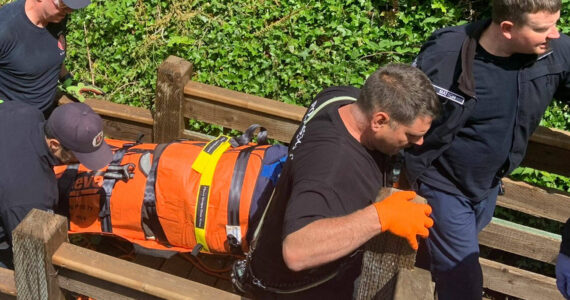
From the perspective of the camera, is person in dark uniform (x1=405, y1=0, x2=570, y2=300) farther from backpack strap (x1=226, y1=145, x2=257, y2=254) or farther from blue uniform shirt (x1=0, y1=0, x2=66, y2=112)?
blue uniform shirt (x1=0, y1=0, x2=66, y2=112)

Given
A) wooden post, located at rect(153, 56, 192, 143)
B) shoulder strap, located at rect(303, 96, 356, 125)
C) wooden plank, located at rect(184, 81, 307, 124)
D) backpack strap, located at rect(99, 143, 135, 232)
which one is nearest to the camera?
shoulder strap, located at rect(303, 96, 356, 125)

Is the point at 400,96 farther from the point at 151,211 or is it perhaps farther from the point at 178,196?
the point at 151,211

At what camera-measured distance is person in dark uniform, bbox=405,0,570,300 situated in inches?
121

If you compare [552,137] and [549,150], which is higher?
[552,137]

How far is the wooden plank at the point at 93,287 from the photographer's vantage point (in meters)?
2.45

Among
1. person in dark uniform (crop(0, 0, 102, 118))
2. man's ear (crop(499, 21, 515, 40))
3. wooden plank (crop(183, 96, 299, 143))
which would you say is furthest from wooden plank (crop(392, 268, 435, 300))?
person in dark uniform (crop(0, 0, 102, 118))

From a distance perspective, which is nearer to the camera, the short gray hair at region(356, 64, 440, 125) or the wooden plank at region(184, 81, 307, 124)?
the short gray hair at region(356, 64, 440, 125)

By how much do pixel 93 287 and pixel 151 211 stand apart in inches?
42.3

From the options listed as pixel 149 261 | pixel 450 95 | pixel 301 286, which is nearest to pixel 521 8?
pixel 450 95

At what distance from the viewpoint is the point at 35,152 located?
10.3ft

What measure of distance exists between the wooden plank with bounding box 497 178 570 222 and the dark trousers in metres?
0.45

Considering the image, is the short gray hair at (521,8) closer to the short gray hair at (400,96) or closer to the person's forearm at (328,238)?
the short gray hair at (400,96)

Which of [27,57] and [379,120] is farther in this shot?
[27,57]

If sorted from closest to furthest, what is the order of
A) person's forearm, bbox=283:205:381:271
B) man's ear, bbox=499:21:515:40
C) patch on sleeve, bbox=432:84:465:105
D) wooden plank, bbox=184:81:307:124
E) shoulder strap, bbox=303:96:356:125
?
person's forearm, bbox=283:205:381:271 → shoulder strap, bbox=303:96:356:125 → man's ear, bbox=499:21:515:40 → patch on sleeve, bbox=432:84:465:105 → wooden plank, bbox=184:81:307:124
